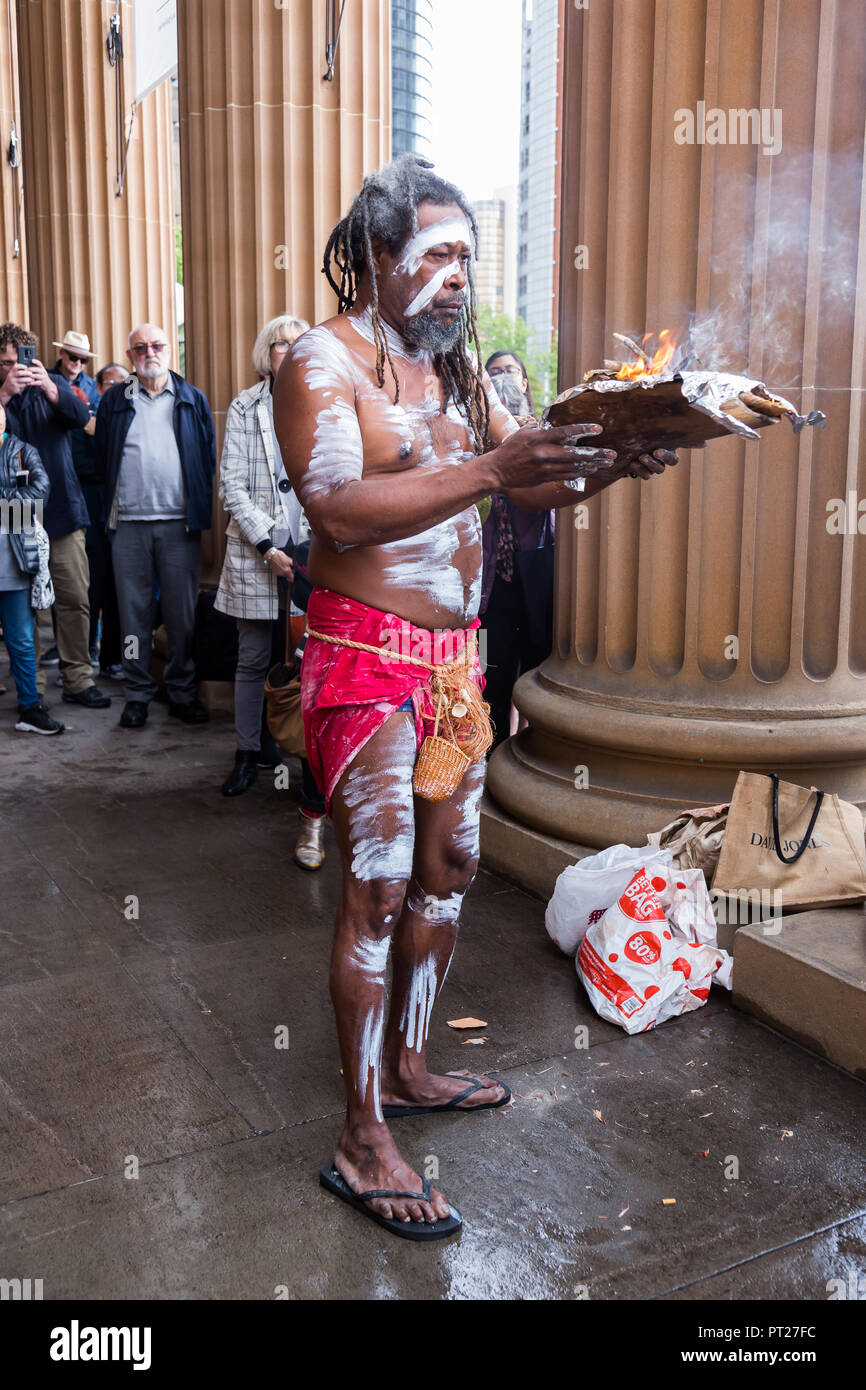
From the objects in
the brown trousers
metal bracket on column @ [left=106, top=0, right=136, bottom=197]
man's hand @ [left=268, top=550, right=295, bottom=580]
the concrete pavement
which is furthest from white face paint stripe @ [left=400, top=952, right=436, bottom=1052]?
metal bracket on column @ [left=106, top=0, right=136, bottom=197]

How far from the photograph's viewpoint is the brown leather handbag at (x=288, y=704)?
516 centimetres

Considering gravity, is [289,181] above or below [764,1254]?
above

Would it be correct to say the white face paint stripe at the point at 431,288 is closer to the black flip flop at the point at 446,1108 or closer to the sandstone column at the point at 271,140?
the black flip flop at the point at 446,1108

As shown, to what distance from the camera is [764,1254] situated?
2.56 metres

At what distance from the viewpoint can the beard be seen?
2.73 metres

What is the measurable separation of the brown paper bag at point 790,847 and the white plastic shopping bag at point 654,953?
19 centimetres

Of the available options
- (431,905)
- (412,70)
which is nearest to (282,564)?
(431,905)

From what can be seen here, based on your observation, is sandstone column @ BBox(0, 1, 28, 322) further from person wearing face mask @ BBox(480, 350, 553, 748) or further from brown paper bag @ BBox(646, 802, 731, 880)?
brown paper bag @ BBox(646, 802, 731, 880)

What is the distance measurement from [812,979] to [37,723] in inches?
206

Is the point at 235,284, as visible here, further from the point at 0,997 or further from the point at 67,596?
the point at 0,997

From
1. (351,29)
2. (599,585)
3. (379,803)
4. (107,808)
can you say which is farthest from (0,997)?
(351,29)

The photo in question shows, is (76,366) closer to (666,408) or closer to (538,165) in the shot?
(666,408)

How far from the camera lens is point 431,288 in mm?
2703
